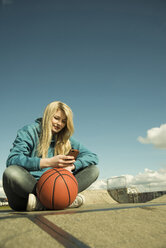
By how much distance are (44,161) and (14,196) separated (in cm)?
80

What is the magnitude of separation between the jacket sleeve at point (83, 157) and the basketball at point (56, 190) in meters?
0.78

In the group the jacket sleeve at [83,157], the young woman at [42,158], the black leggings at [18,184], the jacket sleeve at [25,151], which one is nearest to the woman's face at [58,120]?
the young woman at [42,158]

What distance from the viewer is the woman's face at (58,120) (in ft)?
12.4

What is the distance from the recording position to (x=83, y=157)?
12.5ft

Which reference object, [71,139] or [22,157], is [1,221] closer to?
[22,157]

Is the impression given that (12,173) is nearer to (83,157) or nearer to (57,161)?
(57,161)

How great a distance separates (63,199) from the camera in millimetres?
2777

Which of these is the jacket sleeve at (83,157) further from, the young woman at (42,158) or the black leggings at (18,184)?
the black leggings at (18,184)

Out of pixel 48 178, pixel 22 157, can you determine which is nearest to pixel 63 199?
pixel 48 178

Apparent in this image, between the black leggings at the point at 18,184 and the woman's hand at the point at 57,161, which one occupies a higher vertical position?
the woman's hand at the point at 57,161

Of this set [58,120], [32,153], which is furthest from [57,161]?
[58,120]

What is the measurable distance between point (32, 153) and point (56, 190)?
1.07m

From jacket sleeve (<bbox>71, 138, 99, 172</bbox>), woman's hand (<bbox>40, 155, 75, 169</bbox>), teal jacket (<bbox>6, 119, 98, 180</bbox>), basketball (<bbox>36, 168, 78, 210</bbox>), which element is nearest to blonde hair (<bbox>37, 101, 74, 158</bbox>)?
teal jacket (<bbox>6, 119, 98, 180</bbox>)

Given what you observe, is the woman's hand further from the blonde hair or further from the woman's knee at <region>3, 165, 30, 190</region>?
the blonde hair
